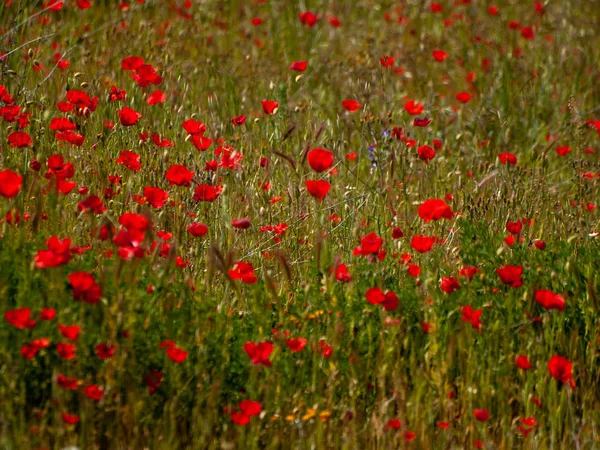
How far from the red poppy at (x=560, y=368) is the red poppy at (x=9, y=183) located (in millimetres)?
1331

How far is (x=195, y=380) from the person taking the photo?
2.13 metres

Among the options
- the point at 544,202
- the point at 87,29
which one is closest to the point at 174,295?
the point at 544,202

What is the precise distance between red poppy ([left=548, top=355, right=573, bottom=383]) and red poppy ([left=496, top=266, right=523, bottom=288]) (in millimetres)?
257

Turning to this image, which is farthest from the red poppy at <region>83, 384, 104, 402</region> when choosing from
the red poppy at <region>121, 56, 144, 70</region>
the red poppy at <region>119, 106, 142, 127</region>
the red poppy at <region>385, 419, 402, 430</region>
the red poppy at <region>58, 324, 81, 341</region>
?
the red poppy at <region>121, 56, 144, 70</region>

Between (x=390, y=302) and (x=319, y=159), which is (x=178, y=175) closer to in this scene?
(x=319, y=159)

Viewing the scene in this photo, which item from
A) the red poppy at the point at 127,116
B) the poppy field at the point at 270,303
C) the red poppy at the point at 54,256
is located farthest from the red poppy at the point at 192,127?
the red poppy at the point at 54,256

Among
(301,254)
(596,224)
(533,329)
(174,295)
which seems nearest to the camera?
(174,295)

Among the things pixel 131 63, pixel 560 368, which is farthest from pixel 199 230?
pixel 131 63

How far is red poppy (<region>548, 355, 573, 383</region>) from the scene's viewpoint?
2098 millimetres

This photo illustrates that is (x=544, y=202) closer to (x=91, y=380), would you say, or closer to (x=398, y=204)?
(x=398, y=204)

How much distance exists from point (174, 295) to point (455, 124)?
2.89 metres

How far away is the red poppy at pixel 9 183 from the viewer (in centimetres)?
208

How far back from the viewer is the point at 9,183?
2.08 metres

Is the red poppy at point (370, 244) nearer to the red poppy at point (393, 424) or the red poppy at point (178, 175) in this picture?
the red poppy at point (393, 424)
